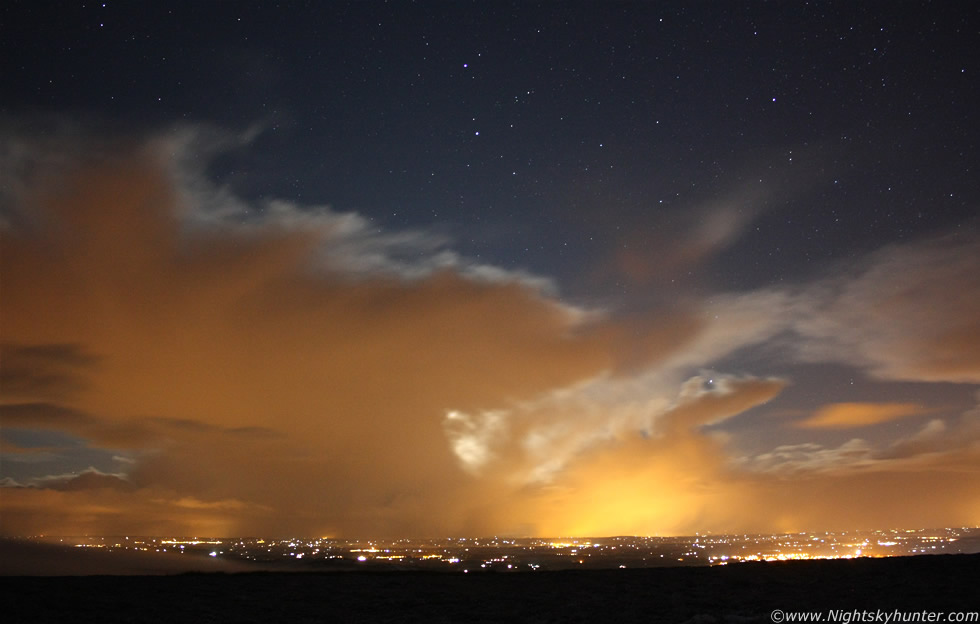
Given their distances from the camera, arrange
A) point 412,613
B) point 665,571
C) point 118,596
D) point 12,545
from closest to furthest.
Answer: point 412,613
point 118,596
point 665,571
point 12,545

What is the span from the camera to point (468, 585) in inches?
667

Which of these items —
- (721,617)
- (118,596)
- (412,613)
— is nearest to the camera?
(721,617)

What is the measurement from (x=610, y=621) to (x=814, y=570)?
7.61 m

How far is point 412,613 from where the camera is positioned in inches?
530

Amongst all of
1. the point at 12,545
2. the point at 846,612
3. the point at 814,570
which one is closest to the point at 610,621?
the point at 846,612

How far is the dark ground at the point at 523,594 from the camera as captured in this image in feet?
41.0

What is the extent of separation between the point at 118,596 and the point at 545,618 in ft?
32.9

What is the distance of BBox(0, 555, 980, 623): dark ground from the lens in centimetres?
1251

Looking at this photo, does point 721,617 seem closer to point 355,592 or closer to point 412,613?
point 412,613

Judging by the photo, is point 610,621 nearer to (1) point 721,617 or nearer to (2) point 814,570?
(1) point 721,617

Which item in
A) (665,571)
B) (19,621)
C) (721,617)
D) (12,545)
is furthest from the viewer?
(12,545)

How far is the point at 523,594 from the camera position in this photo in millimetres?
15320

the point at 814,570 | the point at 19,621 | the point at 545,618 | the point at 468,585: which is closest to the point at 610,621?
the point at 545,618

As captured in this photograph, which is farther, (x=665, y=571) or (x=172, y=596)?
(x=665, y=571)
